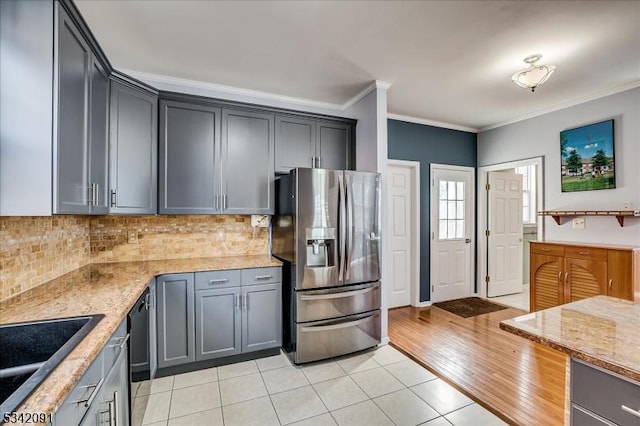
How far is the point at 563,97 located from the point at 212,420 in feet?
15.3

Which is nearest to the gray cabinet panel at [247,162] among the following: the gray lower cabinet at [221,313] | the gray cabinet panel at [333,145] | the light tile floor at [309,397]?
the gray cabinet panel at [333,145]

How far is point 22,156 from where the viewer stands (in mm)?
1349

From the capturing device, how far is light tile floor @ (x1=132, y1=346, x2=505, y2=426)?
1.94 meters

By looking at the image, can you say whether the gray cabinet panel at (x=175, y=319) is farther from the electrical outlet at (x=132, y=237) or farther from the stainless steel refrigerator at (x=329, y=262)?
the stainless steel refrigerator at (x=329, y=262)

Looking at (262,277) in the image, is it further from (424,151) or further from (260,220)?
(424,151)

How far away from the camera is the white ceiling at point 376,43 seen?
1.95m

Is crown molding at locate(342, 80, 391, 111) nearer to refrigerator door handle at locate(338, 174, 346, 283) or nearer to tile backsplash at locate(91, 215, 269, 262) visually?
refrigerator door handle at locate(338, 174, 346, 283)

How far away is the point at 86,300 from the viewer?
1.61 meters

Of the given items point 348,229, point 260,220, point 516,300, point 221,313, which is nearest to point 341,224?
point 348,229

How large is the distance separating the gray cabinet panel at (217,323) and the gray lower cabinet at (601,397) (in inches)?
89.7

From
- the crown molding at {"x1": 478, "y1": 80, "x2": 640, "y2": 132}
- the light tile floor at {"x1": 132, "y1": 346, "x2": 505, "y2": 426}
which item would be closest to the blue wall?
the crown molding at {"x1": 478, "y1": 80, "x2": 640, "y2": 132}

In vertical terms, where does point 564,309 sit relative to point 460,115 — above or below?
below

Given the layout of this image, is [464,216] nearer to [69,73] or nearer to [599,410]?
[599,410]

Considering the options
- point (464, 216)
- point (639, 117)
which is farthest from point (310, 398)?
point (639, 117)
